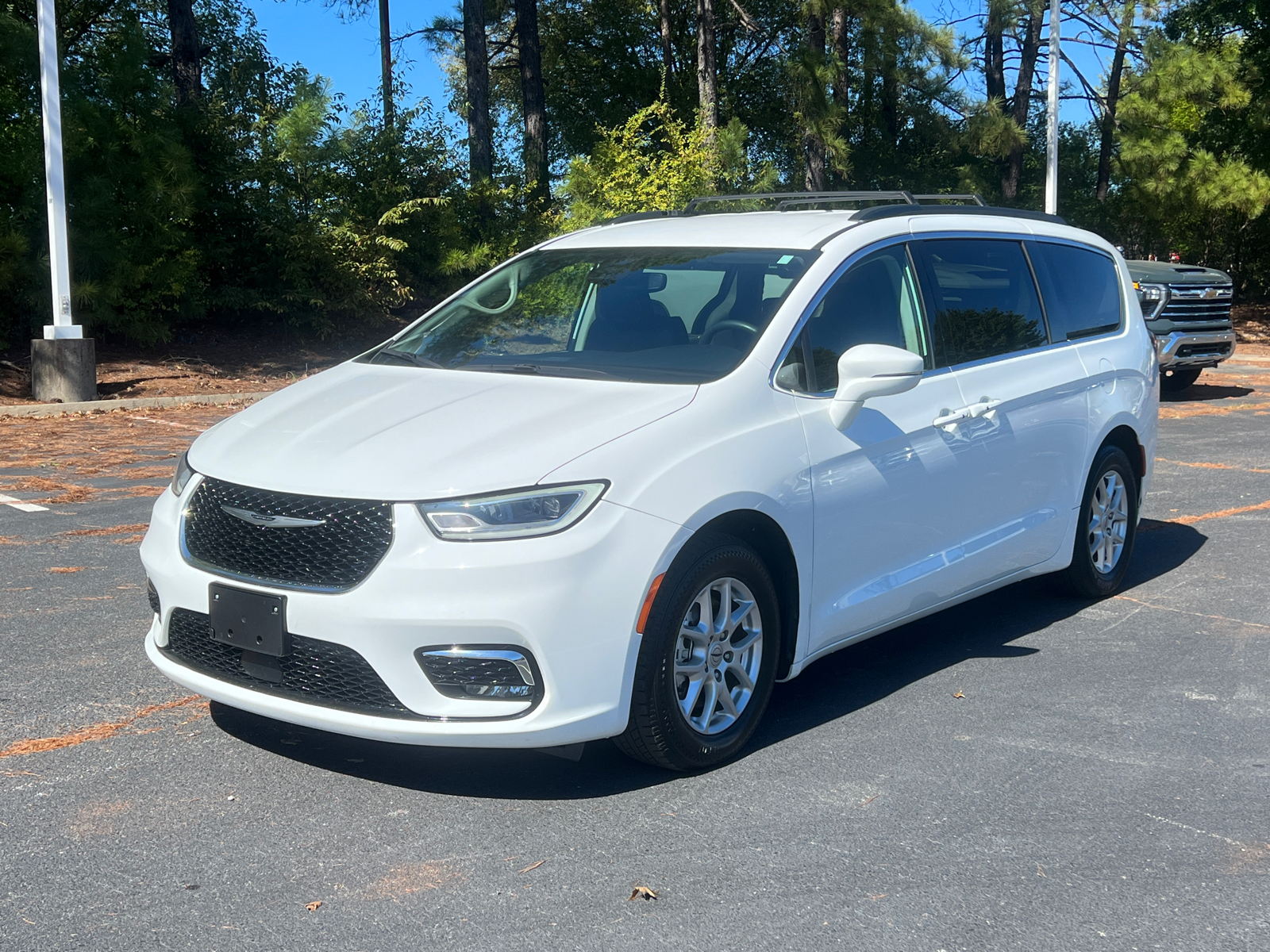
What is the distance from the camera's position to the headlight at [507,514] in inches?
148

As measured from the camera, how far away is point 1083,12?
105 ft

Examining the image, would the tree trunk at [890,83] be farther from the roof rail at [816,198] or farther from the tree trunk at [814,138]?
the roof rail at [816,198]

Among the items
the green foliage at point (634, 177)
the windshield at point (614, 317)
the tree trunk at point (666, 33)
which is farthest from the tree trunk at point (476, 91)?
the windshield at point (614, 317)

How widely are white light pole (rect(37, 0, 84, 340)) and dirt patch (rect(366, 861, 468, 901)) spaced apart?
13515 millimetres

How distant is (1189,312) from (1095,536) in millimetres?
10829

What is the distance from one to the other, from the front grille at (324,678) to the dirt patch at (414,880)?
45 centimetres

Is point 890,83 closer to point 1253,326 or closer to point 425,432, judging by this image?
point 1253,326

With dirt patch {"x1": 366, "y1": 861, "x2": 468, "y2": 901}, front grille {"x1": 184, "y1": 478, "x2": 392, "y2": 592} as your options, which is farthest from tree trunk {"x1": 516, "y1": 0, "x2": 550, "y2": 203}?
dirt patch {"x1": 366, "y1": 861, "x2": 468, "y2": 901}

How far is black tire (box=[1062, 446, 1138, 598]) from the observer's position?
20.6 feet

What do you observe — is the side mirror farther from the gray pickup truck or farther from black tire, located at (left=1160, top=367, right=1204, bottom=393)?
black tire, located at (left=1160, top=367, right=1204, bottom=393)

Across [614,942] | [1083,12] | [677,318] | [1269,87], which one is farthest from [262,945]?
[1083,12]

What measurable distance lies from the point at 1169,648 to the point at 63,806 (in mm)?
4443

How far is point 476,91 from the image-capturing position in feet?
79.8

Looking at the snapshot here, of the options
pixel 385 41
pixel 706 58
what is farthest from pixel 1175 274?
pixel 385 41
